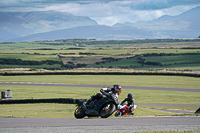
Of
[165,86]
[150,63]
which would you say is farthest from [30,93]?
[150,63]

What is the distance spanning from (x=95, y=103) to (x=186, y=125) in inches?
193

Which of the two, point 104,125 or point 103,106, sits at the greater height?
point 103,106

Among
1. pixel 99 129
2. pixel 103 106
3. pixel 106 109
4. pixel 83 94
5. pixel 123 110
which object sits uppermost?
pixel 103 106

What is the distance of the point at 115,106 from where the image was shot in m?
17.2

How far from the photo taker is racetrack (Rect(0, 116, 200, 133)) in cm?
1739

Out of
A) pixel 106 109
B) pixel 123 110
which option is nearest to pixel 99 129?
pixel 106 109

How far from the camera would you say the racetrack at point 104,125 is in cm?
1739

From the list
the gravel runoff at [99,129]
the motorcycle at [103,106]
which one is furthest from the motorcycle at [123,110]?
the motorcycle at [103,106]

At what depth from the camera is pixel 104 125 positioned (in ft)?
60.8

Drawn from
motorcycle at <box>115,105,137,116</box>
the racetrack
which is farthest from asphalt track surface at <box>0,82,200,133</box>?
motorcycle at <box>115,105,137,116</box>

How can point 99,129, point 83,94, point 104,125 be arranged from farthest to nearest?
1. point 83,94
2. point 104,125
3. point 99,129

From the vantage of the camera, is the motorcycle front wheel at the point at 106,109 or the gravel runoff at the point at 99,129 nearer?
the gravel runoff at the point at 99,129

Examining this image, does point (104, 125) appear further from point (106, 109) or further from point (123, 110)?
point (123, 110)

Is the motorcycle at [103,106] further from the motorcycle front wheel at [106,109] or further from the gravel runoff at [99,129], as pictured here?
the gravel runoff at [99,129]
